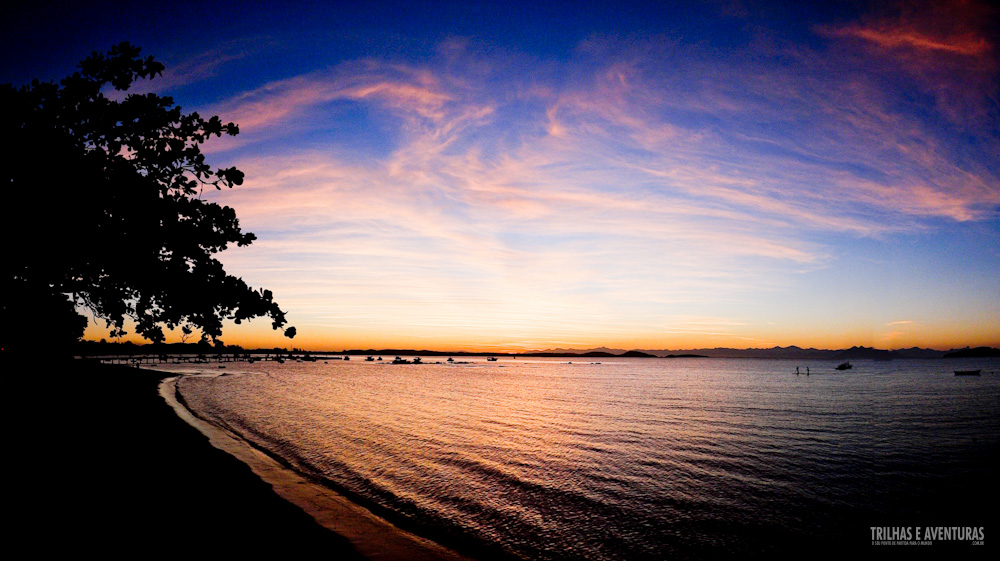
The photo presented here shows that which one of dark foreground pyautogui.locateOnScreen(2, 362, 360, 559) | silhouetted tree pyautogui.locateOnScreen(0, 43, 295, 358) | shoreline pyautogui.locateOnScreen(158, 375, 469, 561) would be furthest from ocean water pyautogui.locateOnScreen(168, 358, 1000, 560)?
silhouetted tree pyautogui.locateOnScreen(0, 43, 295, 358)

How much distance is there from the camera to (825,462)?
20531 millimetres

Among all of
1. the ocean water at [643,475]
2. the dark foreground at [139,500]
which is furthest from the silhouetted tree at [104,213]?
the ocean water at [643,475]

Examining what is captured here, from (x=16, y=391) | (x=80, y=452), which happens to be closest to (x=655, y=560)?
(x=80, y=452)

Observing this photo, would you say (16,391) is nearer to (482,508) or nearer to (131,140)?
(131,140)

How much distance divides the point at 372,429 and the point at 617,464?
15.5 m

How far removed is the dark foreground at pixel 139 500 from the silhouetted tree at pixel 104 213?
4069 mm

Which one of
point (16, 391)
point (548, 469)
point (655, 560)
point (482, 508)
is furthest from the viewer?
point (16, 391)

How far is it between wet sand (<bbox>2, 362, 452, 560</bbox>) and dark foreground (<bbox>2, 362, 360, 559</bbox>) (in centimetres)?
2

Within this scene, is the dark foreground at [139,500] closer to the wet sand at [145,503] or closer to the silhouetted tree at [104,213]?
the wet sand at [145,503]

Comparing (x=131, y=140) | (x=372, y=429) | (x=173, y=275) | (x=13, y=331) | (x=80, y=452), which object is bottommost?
(x=372, y=429)

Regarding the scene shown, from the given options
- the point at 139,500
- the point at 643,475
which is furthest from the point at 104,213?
the point at 643,475

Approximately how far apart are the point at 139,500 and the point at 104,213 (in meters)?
8.26

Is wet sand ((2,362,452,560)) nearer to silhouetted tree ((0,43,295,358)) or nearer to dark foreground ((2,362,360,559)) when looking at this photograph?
dark foreground ((2,362,360,559))

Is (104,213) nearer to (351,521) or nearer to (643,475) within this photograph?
(351,521)
